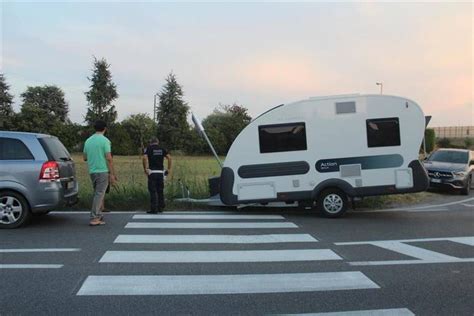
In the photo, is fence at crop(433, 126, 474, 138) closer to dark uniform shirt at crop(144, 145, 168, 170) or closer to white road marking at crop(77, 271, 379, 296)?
dark uniform shirt at crop(144, 145, 168, 170)

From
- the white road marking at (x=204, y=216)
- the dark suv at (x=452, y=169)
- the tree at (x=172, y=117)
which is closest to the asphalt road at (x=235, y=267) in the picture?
the white road marking at (x=204, y=216)

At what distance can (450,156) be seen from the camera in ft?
57.0

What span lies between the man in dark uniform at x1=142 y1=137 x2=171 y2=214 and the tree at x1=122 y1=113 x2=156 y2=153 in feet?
151

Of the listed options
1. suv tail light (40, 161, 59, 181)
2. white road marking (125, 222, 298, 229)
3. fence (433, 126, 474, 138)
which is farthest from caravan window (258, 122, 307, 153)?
fence (433, 126, 474, 138)

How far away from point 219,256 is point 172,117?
2442 inches

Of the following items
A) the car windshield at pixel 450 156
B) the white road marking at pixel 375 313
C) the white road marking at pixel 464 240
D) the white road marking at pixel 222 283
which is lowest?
the white road marking at pixel 464 240

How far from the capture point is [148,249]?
7082 millimetres

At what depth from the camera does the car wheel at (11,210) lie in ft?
27.8

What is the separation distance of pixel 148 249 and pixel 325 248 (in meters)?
2.65

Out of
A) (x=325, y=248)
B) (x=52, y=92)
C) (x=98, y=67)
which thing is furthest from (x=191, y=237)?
(x=52, y=92)

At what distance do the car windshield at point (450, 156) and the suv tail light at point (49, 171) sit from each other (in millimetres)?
13728

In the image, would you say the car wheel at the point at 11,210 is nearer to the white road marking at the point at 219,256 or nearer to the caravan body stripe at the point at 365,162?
the white road marking at the point at 219,256

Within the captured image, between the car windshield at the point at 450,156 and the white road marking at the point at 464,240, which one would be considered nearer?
the white road marking at the point at 464,240

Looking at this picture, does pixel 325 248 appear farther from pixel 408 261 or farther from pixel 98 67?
pixel 98 67
